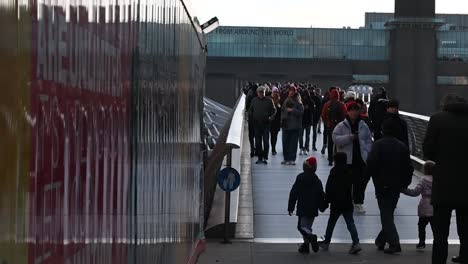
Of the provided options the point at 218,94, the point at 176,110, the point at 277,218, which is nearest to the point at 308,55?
the point at 218,94

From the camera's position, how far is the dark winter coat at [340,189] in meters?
12.1

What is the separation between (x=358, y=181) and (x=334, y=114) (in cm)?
405

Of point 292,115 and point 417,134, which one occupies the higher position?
point 292,115

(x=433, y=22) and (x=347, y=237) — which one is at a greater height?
(x=433, y=22)

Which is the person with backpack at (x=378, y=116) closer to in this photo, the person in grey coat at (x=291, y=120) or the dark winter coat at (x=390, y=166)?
the person in grey coat at (x=291, y=120)

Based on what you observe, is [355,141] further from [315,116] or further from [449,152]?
[315,116]

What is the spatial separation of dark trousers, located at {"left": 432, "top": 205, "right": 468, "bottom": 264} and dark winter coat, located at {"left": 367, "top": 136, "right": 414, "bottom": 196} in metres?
2.22

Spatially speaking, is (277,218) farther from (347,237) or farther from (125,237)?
(125,237)

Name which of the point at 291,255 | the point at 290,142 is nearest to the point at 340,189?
the point at 291,255

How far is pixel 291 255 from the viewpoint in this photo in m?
12.1

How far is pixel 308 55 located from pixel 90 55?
128 m

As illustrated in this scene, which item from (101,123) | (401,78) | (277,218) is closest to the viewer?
(101,123)

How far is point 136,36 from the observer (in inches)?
151

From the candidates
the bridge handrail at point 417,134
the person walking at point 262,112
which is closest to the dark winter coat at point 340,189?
the person walking at point 262,112
